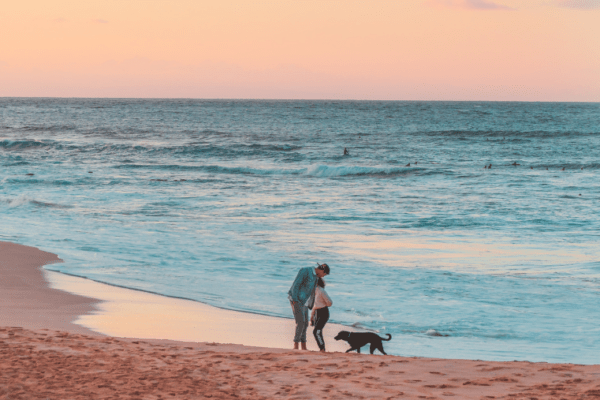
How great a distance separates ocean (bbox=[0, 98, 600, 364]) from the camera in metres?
9.89

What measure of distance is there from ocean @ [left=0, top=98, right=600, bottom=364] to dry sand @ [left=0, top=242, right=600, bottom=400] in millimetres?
1507

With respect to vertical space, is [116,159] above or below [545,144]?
below

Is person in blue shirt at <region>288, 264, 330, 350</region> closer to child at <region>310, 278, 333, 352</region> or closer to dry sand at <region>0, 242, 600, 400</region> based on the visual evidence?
child at <region>310, 278, 333, 352</region>

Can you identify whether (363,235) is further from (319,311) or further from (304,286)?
(319,311)

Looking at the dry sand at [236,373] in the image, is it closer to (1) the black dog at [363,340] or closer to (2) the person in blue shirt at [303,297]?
(1) the black dog at [363,340]

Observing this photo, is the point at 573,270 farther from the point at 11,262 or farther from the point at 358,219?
the point at 11,262

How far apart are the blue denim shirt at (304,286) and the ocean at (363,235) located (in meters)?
1.43

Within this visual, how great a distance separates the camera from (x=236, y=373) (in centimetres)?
643

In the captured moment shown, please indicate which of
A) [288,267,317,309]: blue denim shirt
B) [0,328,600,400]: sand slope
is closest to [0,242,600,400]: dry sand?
[0,328,600,400]: sand slope

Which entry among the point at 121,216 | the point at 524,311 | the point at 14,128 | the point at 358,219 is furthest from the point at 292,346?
the point at 14,128

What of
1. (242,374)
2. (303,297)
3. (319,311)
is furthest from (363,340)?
(242,374)

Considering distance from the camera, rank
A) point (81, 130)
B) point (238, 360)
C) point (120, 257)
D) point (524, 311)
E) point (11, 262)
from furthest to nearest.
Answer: point (81, 130), point (120, 257), point (11, 262), point (524, 311), point (238, 360)

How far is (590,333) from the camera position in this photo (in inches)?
361

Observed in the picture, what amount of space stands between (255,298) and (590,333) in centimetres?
534
